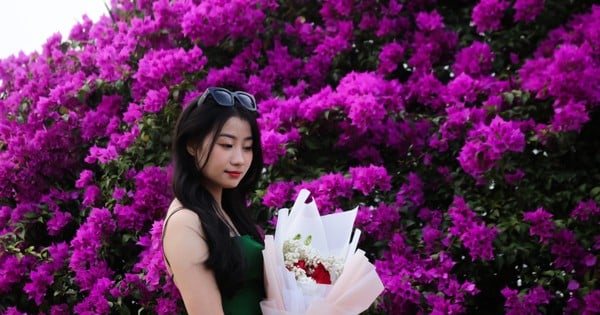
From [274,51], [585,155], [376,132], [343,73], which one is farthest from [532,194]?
[274,51]

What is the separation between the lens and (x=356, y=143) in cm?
380

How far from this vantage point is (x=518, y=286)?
3.42 m

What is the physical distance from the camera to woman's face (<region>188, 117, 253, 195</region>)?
2.35 meters

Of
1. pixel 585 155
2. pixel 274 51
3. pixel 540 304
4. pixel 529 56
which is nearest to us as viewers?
pixel 540 304

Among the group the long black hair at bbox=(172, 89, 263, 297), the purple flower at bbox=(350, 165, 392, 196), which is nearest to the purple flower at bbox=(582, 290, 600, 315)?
the purple flower at bbox=(350, 165, 392, 196)

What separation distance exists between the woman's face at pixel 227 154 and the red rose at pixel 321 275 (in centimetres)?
41

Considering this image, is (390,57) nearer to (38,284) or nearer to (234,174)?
(234,174)

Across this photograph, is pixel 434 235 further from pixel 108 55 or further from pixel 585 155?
pixel 108 55

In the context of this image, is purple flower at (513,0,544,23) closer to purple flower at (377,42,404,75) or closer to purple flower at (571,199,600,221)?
purple flower at (377,42,404,75)

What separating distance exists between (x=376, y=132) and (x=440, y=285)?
0.89 m

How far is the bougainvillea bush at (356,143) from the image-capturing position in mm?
3295

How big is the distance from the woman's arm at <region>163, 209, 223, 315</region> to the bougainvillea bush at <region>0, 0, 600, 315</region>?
1.20 metres

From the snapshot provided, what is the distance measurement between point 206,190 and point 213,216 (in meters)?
0.17

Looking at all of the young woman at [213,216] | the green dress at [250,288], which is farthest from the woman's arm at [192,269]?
the green dress at [250,288]
